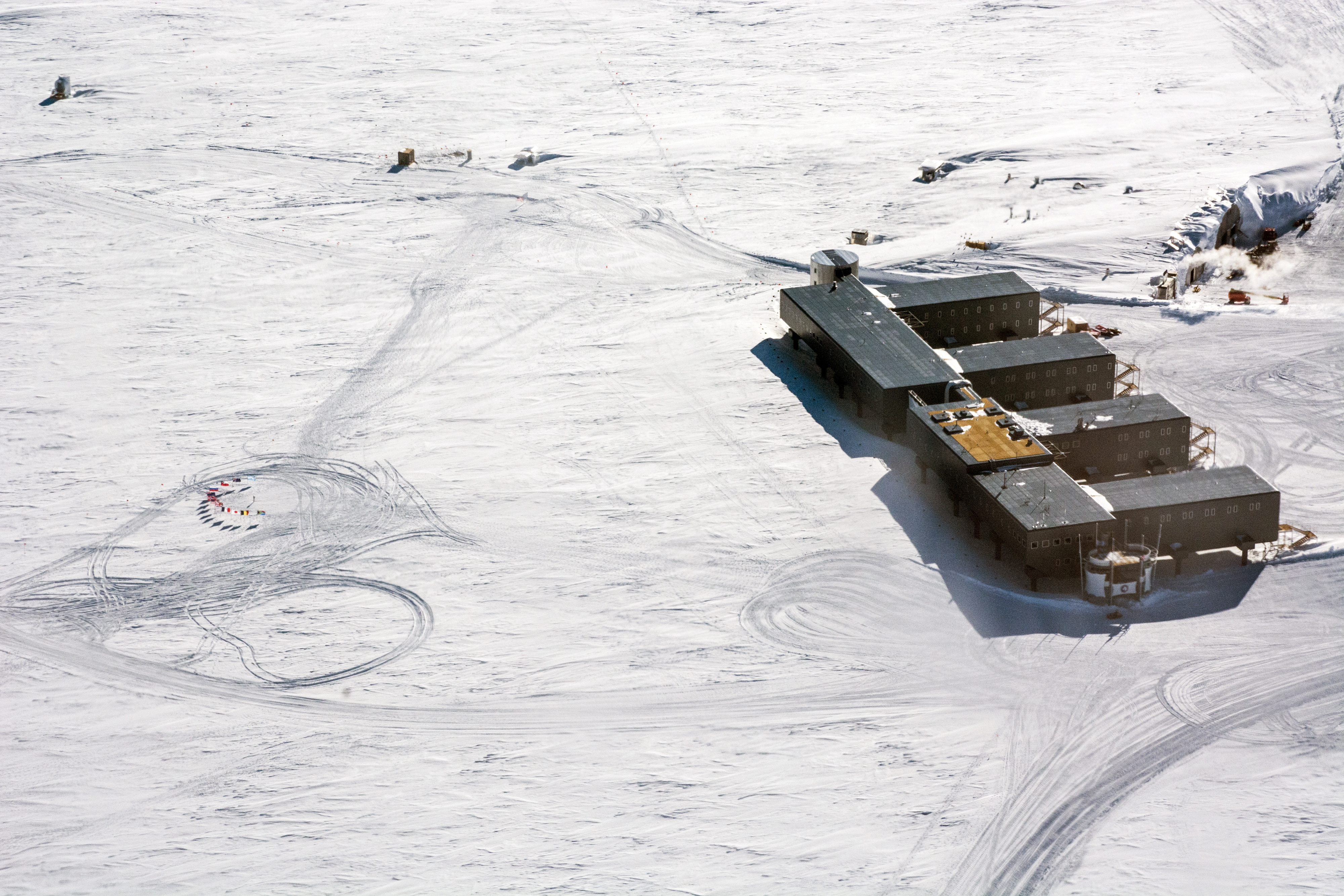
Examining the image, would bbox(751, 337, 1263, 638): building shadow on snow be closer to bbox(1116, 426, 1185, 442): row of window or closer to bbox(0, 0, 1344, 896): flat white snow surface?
bbox(0, 0, 1344, 896): flat white snow surface

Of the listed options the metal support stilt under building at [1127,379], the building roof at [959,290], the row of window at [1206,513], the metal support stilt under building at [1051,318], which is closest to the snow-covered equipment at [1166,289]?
the metal support stilt under building at [1051,318]

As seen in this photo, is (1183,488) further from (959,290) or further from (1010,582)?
(959,290)

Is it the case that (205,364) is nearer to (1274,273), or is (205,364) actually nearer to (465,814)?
(465,814)

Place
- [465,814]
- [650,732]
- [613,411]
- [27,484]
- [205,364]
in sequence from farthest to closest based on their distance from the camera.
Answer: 1. [205,364]
2. [613,411]
3. [27,484]
4. [650,732]
5. [465,814]

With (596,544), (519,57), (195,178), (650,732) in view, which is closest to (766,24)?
(519,57)

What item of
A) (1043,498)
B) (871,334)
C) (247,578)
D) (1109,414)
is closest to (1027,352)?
(1109,414)

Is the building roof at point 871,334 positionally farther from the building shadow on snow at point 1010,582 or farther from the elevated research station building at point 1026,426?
the building shadow on snow at point 1010,582

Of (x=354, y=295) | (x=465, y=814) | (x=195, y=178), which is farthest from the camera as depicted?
(x=195, y=178)
